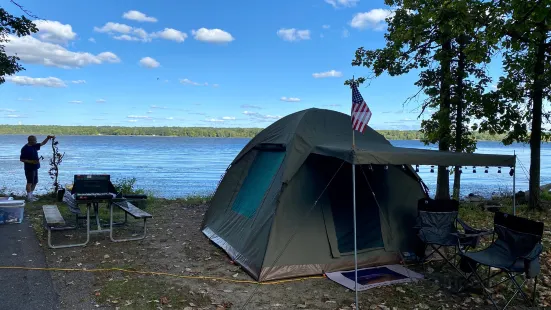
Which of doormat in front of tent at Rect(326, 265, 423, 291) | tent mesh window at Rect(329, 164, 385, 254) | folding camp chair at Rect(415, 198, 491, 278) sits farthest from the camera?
tent mesh window at Rect(329, 164, 385, 254)

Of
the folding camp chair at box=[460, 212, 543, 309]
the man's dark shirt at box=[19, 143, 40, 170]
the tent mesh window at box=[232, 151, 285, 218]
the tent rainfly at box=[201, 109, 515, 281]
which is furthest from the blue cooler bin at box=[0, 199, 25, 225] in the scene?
the folding camp chair at box=[460, 212, 543, 309]

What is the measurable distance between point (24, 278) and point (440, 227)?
556 centimetres

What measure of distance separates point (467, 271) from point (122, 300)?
418cm

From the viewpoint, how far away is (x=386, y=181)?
6285 millimetres

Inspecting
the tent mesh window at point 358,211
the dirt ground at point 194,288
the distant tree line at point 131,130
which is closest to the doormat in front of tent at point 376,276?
the dirt ground at point 194,288

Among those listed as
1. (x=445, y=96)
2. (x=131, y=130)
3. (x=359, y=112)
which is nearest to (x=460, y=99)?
(x=445, y=96)

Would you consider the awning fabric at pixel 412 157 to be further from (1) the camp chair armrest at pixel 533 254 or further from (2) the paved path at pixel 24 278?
(2) the paved path at pixel 24 278

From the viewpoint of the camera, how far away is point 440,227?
5.78 meters

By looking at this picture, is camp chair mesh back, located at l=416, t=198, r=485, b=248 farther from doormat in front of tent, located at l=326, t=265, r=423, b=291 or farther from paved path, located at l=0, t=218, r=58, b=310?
paved path, located at l=0, t=218, r=58, b=310

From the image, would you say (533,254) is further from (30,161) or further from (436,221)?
(30,161)

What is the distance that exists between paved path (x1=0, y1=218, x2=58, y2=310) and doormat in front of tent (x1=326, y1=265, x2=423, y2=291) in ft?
10.9

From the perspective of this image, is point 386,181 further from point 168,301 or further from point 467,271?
point 168,301

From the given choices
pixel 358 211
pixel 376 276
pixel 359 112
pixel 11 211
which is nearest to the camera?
pixel 359 112

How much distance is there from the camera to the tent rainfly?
5344 millimetres
